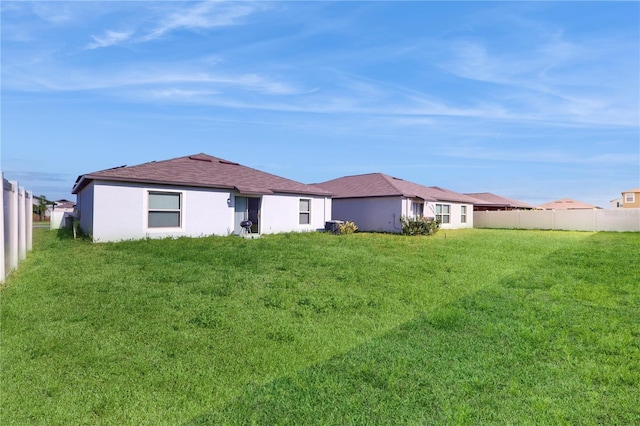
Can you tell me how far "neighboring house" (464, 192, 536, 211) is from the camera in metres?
39.3

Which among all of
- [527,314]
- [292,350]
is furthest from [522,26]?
[292,350]

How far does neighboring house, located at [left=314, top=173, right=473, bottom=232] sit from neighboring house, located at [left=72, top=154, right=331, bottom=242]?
435 centimetres

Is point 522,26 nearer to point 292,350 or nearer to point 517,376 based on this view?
point 517,376

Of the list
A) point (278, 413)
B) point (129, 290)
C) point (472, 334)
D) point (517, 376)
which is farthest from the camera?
point (129, 290)

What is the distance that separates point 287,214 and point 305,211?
4.76ft

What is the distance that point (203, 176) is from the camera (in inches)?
671

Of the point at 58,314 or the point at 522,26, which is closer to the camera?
the point at 58,314

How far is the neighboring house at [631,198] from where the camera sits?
171ft

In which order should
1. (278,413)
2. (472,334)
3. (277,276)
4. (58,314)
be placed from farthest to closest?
(277,276) < (58,314) < (472,334) < (278,413)

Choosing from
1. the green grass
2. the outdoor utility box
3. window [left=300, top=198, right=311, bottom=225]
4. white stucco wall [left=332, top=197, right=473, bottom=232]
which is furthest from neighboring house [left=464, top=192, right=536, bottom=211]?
the green grass

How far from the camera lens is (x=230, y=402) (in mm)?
3428

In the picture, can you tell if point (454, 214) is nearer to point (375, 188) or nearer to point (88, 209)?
point (375, 188)

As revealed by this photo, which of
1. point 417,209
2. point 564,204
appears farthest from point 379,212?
point 564,204

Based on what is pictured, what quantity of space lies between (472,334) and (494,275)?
4.64 metres
